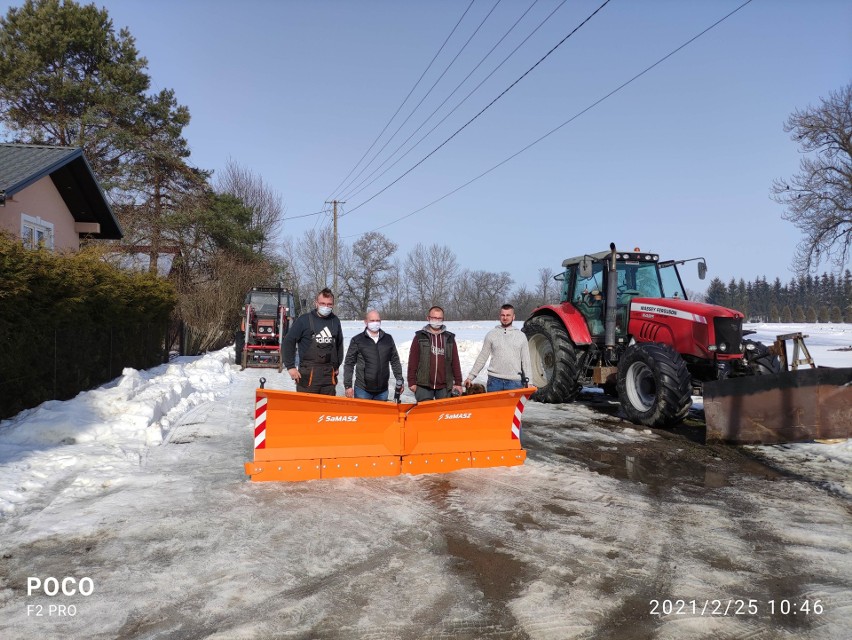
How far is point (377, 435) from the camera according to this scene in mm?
5664

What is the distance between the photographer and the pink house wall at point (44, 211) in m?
12.7

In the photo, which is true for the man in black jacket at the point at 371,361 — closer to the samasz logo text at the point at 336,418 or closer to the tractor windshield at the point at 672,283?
the samasz logo text at the point at 336,418

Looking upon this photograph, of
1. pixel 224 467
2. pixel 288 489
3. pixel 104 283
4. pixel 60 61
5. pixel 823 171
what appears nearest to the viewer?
pixel 288 489

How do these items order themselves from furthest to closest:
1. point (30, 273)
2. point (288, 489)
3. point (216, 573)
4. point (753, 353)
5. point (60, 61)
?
1. point (60, 61)
2. point (753, 353)
3. point (30, 273)
4. point (288, 489)
5. point (216, 573)

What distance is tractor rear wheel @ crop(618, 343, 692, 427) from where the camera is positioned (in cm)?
741

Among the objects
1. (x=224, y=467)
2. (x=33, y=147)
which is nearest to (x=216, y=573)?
(x=224, y=467)

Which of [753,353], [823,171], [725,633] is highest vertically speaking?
[823,171]

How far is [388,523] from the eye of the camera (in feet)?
14.2

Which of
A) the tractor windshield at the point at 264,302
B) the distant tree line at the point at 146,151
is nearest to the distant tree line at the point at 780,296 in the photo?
the distant tree line at the point at 146,151

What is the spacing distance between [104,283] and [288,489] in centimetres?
638

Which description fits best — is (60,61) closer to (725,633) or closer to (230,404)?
(230,404)

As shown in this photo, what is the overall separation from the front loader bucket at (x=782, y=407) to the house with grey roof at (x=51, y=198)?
12.4m

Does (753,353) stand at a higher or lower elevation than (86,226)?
lower

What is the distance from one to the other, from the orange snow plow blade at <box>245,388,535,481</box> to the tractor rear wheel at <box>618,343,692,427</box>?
248cm
